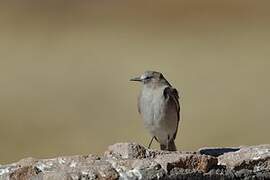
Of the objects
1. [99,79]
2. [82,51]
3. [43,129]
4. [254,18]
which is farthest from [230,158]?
[254,18]

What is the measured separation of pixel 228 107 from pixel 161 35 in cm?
1014

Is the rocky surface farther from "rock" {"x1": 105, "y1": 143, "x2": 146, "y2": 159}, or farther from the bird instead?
the bird

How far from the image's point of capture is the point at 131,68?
2355 centimetres

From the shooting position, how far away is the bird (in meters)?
8.94

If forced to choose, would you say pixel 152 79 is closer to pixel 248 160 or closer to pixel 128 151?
pixel 128 151

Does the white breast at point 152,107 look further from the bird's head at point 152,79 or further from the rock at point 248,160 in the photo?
the rock at point 248,160

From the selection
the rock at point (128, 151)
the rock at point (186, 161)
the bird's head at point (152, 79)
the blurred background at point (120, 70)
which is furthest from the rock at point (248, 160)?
the blurred background at point (120, 70)

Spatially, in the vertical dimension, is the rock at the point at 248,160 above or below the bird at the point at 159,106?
below

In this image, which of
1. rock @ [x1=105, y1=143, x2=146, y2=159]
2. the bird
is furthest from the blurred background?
rock @ [x1=105, y1=143, x2=146, y2=159]

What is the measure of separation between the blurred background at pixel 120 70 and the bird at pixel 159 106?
5880mm

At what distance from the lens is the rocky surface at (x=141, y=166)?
178 inches

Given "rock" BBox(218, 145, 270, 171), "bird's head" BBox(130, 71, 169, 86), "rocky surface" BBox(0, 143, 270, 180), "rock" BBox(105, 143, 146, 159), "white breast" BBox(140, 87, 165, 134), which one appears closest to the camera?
"rocky surface" BBox(0, 143, 270, 180)

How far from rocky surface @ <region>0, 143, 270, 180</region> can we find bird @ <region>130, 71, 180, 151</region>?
11.9ft

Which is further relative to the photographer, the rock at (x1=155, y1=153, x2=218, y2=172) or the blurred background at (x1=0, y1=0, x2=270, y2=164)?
the blurred background at (x1=0, y1=0, x2=270, y2=164)
